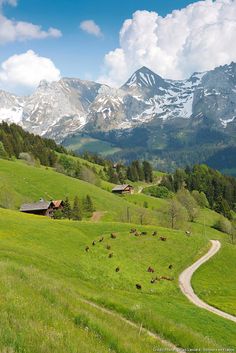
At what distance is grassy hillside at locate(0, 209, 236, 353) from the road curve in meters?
1.21

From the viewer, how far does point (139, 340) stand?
57.2 ft

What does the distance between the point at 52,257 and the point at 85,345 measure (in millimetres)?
40573

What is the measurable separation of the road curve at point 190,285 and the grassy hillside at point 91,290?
121 centimetres

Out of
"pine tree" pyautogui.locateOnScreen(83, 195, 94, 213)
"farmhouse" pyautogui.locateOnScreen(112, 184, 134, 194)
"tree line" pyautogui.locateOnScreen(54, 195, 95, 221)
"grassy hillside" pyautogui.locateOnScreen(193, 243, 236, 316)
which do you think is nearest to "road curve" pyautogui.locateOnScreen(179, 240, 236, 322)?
"grassy hillside" pyautogui.locateOnScreen(193, 243, 236, 316)

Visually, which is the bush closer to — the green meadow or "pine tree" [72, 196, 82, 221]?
the green meadow

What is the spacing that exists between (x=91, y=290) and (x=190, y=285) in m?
26.8

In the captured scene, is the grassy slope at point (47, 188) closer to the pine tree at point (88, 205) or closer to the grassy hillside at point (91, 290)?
the pine tree at point (88, 205)


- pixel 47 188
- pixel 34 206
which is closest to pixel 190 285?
pixel 34 206

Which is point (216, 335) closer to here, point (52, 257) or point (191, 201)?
point (52, 257)

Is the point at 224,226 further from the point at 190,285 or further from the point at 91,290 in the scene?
the point at 91,290

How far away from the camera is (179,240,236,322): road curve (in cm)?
4776

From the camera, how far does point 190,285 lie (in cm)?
6122

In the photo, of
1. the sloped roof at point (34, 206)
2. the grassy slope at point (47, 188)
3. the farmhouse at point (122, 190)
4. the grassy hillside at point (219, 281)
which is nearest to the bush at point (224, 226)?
the grassy slope at point (47, 188)

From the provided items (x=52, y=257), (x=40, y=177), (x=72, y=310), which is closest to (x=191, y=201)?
(x=40, y=177)
